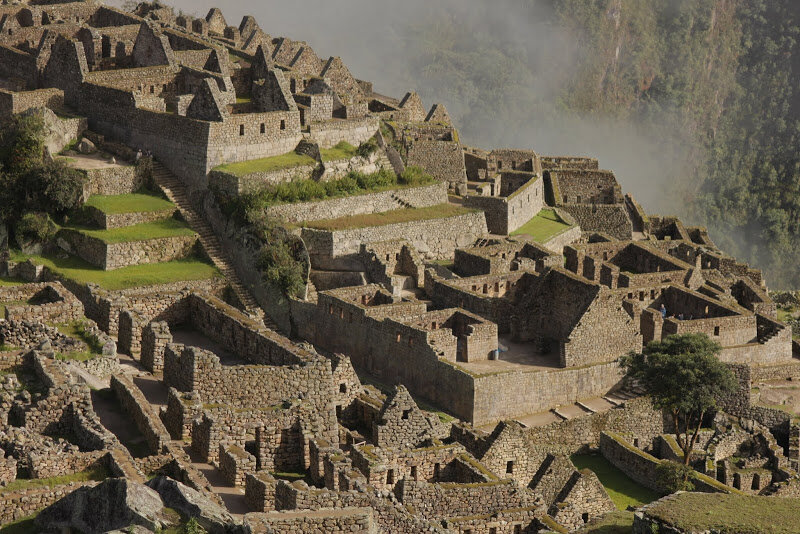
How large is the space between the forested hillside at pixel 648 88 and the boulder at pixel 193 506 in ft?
349

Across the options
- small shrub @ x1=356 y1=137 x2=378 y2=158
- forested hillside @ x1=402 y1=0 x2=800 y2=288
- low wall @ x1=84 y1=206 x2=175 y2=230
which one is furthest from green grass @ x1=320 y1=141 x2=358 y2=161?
forested hillside @ x1=402 y1=0 x2=800 y2=288

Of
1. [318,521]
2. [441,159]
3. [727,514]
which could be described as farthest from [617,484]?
[441,159]

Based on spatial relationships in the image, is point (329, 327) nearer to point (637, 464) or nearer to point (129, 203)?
point (129, 203)

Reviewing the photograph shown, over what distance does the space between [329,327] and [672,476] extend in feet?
36.3

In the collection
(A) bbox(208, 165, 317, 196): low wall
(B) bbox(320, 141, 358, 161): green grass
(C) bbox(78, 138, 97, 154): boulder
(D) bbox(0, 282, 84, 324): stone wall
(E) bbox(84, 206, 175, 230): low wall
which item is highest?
(B) bbox(320, 141, 358, 161): green grass

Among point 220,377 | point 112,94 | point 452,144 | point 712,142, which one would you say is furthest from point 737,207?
point 220,377

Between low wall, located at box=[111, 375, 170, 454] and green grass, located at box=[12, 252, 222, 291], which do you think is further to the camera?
green grass, located at box=[12, 252, 222, 291]

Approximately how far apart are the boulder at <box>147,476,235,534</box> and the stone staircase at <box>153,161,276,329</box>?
75.5 ft

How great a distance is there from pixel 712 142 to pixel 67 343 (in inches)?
5084

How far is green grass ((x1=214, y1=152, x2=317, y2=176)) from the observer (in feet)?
180

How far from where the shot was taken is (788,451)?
4803 centimetres

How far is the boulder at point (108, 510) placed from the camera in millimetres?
26031

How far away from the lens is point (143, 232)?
52188mm

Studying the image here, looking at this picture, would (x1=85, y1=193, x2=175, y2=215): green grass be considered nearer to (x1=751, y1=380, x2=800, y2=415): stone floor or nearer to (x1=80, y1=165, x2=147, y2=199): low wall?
(x1=80, y1=165, x2=147, y2=199): low wall
